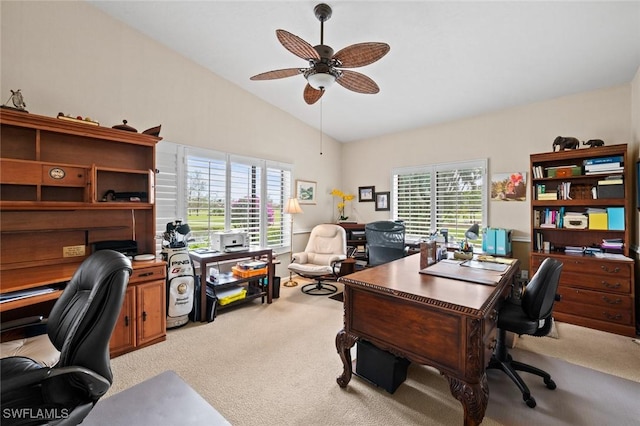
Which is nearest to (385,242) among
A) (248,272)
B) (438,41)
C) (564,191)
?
(248,272)

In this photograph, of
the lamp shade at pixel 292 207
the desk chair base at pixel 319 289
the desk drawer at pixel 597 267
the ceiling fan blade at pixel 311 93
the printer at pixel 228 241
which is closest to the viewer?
the ceiling fan blade at pixel 311 93

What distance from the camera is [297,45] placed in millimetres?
1921

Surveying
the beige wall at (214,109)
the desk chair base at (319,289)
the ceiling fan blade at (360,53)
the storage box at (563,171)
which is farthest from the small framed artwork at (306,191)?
the storage box at (563,171)

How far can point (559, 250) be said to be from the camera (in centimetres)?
340

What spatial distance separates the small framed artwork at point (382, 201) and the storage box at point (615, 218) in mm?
2942

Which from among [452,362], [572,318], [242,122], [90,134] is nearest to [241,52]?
[242,122]

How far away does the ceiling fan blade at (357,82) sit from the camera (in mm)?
2272

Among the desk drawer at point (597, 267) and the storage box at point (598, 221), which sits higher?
the storage box at point (598, 221)

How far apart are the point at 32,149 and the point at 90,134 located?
19.5 inches

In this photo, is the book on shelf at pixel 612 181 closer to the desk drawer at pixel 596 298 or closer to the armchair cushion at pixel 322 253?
the desk drawer at pixel 596 298

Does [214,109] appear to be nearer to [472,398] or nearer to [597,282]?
[472,398]

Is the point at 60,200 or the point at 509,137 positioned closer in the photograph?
the point at 60,200

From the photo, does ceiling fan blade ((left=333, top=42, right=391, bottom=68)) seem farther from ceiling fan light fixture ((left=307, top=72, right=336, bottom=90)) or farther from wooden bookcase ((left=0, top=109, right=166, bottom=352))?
wooden bookcase ((left=0, top=109, right=166, bottom=352))

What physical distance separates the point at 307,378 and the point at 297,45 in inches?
101
